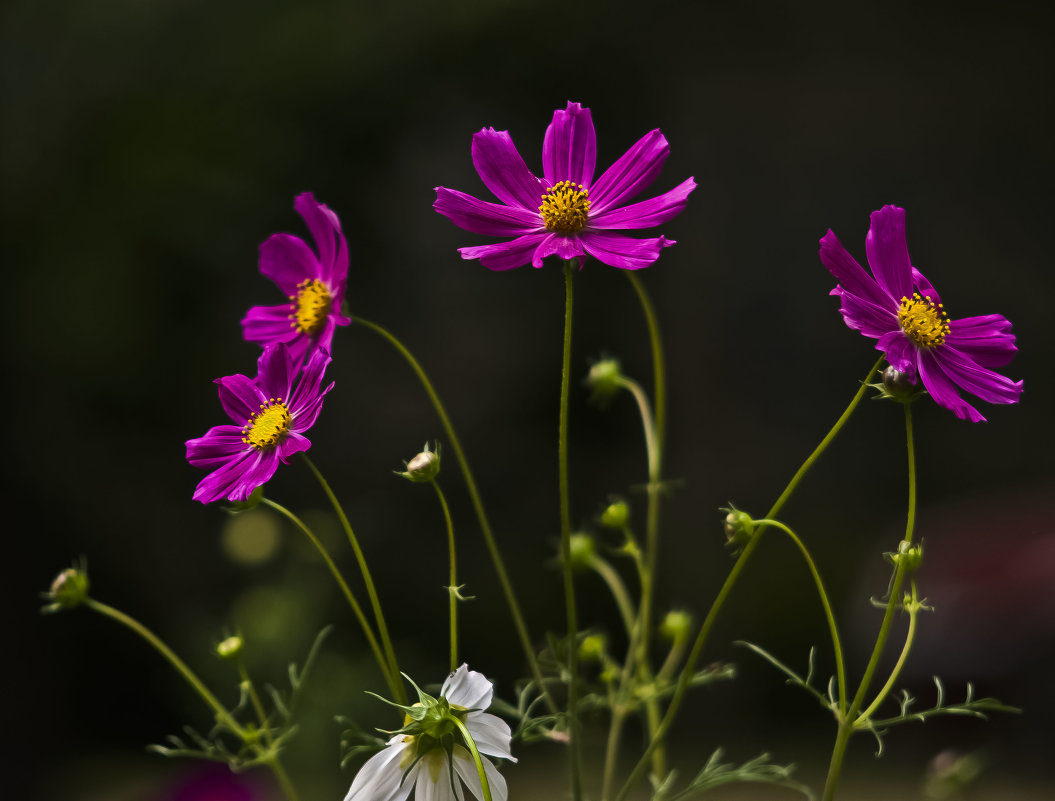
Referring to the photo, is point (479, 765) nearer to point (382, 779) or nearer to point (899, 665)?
point (382, 779)

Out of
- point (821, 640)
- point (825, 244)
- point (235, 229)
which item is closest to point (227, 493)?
point (825, 244)

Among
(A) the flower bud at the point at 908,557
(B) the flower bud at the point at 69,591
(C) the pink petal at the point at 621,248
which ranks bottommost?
(B) the flower bud at the point at 69,591

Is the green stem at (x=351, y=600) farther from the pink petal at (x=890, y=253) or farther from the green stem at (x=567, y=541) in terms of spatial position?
the pink petal at (x=890, y=253)

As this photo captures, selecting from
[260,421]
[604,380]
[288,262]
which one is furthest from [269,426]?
[604,380]

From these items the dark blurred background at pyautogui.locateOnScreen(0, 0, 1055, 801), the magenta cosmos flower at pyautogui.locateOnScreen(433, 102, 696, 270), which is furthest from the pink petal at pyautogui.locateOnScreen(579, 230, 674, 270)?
the dark blurred background at pyautogui.locateOnScreen(0, 0, 1055, 801)

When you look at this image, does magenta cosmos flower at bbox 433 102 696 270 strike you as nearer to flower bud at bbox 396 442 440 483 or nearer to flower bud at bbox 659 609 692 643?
flower bud at bbox 396 442 440 483

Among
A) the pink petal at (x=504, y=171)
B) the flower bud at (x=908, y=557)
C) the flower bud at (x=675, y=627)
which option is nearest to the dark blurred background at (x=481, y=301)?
the flower bud at (x=675, y=627)

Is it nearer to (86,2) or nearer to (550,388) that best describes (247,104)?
(86,2)
